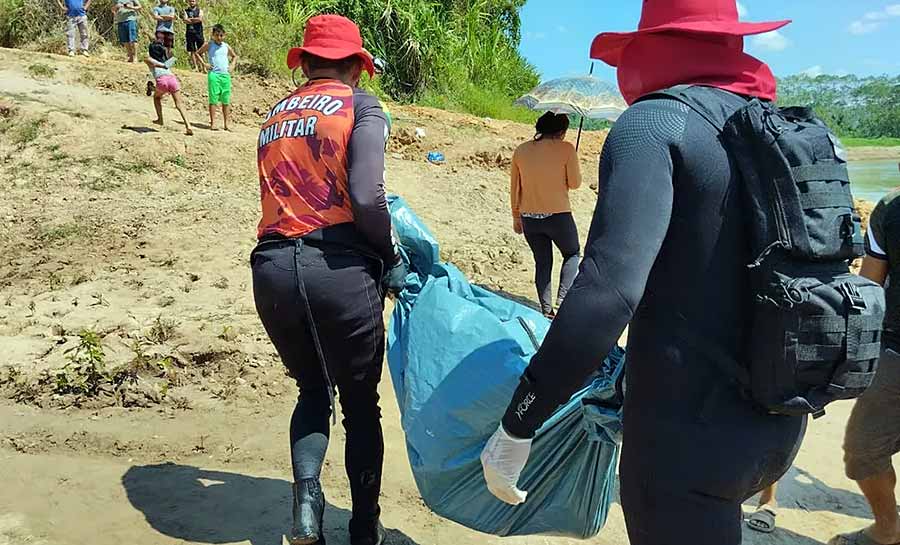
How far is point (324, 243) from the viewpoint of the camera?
262cm

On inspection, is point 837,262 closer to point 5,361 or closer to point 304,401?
point 304,401

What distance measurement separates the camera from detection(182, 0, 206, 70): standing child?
13.6 m

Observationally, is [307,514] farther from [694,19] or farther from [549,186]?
[549,186]

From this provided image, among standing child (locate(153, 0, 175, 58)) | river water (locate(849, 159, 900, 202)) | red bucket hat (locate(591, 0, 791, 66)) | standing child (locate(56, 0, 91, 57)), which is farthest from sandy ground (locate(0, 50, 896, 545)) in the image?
river water (locate(849, 159, 900, 202))

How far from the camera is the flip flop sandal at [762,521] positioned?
3521 mm

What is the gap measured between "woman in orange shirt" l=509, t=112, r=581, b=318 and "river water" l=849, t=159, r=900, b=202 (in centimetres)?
1327

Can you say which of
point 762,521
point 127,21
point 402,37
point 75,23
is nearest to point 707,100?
point 762,521

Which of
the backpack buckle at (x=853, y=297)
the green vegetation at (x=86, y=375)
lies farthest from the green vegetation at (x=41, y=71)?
the backpack buckle at (x=853, y=297)

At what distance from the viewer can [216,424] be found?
4141mm

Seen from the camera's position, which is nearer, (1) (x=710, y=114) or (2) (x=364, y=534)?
A: (1) (x=710, y=114)

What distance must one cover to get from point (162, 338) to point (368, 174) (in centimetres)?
290

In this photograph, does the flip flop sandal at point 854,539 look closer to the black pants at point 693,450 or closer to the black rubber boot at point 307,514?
the black pants at point 693,450

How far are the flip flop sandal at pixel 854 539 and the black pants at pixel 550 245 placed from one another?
2965 mm

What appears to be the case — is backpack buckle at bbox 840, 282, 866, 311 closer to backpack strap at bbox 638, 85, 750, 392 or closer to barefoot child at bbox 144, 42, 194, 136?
backpack strap at bbox 638, 85, 750, 392
